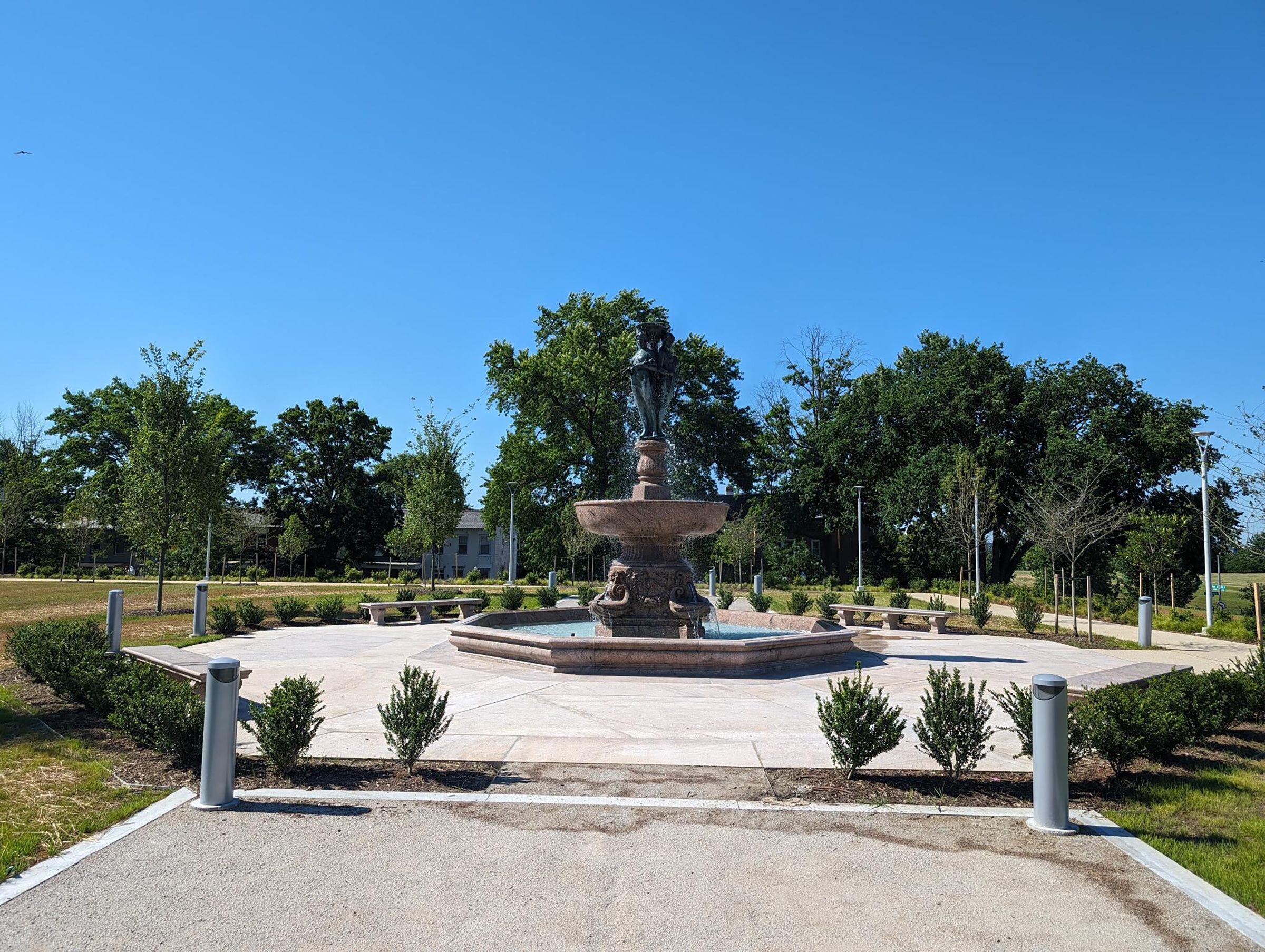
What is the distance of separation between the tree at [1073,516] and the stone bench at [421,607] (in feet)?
43.8

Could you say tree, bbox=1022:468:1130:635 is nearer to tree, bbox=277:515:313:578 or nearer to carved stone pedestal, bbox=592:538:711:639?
carved stone pedestal, bbox=592:538:711:639

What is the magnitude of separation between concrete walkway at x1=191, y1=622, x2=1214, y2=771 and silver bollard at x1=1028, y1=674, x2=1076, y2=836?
1383 millimetres

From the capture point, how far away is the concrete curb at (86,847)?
3.82m

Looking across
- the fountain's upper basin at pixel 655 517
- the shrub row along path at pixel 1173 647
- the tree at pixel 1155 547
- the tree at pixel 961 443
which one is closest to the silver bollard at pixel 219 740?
the fountain's upper basin at pixel 655 517

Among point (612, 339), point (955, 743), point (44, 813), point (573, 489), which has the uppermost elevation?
point (612, 339)

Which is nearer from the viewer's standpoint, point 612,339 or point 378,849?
point 378,849

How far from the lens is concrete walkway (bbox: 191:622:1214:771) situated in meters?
6.40

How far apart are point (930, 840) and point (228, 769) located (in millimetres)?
4439

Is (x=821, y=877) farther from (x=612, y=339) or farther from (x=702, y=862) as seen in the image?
(x=612, y=339)

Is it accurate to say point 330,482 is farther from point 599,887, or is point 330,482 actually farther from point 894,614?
point 599,887

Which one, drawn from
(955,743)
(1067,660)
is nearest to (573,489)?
(1067,660)

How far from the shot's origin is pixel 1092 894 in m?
3.84

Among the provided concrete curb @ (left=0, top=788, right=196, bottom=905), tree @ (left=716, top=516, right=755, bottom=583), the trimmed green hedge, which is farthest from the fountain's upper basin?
tree @ (left=716, top=516, right=755, bottom=583)

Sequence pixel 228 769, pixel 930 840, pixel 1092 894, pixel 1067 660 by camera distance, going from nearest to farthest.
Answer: pixel 1092 894
pixel 930 840
pixel 228 769
pixel 1067 660
